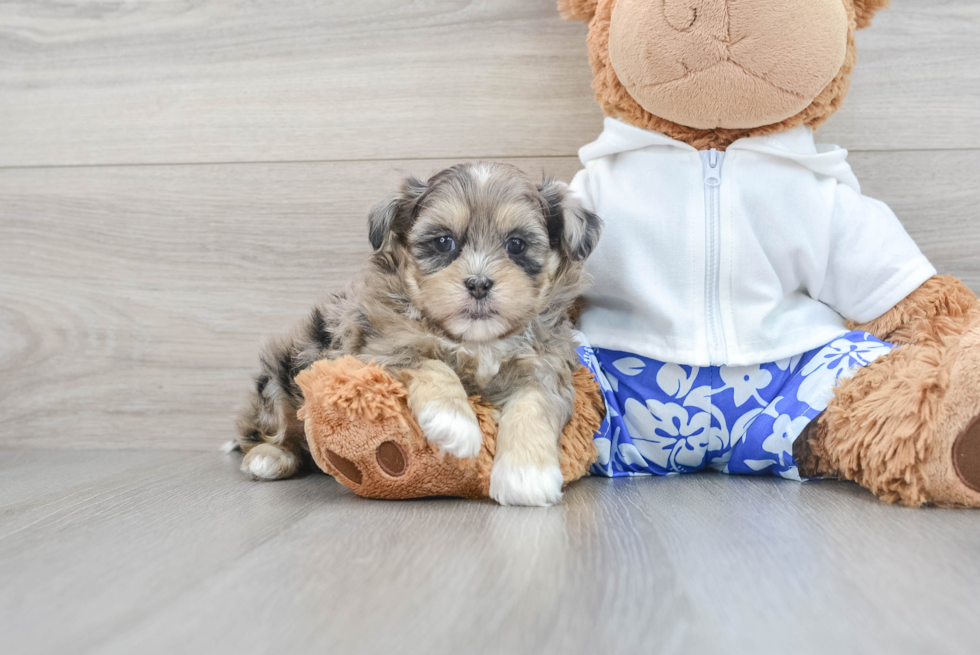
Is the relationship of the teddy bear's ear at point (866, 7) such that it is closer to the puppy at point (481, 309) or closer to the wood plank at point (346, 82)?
the wood plank at point (346, 82)

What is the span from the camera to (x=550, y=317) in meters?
1.52

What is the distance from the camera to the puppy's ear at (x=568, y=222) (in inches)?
57.5

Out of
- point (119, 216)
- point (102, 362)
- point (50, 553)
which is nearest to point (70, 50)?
point (119, 216)

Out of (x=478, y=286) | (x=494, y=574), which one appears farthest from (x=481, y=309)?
(x=494, y=574)

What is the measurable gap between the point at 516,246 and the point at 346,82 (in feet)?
2.89

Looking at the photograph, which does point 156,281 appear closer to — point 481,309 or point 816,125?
point 481,309

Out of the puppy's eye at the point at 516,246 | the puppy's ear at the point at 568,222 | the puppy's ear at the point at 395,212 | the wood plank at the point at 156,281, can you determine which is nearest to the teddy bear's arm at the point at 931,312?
the puppy's ear at the point at 568,222

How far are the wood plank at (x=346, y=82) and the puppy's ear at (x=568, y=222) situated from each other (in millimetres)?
489

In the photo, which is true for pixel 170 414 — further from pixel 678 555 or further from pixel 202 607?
pixel 678 555

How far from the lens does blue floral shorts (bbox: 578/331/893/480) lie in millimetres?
1501

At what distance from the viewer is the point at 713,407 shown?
61.2 inches

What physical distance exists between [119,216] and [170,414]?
567mm

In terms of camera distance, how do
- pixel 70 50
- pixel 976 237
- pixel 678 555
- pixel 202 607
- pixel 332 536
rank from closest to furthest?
1. pixel 202 607
2. pixel 678 555
3. pixel 332 536
4. pixel 976 237
5. pixel 70 50

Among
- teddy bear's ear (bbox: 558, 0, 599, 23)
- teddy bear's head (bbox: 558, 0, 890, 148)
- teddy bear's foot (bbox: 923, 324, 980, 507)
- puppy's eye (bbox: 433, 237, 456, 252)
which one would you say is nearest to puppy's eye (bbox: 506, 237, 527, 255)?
puppy's eye (bbox: 433, 237, 456, 252)
